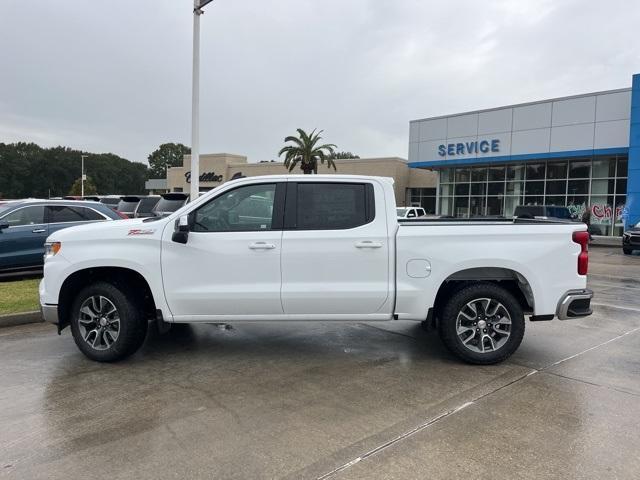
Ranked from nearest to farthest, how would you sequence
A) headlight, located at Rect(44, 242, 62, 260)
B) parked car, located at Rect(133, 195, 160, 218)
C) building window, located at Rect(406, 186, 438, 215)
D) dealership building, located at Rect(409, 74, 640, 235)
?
headlight, located at Rect(44, 242, 62, 260), parked car, located at Rect(133, 195, 160, 218), dealership building, located at Rect(409, 74, 640, 235), building window, located at Rect(406, 186, 438, 215)

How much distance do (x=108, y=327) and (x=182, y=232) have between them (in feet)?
4.43

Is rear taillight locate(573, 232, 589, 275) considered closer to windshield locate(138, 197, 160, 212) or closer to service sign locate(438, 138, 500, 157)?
windshield locate(138, 197, 160, 212)

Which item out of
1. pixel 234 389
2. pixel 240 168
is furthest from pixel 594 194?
pixel 240 168

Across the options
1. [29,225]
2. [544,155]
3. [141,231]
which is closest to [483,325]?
[141,231]

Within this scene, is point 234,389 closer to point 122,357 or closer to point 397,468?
point 122,357

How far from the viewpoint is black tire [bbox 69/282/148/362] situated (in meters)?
5.25

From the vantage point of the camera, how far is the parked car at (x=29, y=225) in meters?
9.74

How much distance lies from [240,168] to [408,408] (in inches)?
2083

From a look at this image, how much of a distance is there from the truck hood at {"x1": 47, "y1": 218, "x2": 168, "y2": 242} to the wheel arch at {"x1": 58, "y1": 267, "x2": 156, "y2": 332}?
35 centimetres

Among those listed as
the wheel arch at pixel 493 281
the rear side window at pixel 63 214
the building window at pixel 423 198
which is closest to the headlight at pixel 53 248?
the wheel arch at pixel 493 281

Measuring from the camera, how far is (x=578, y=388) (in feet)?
15.5

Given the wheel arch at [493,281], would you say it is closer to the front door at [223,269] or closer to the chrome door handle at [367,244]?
the chrome door handle at [367,244]

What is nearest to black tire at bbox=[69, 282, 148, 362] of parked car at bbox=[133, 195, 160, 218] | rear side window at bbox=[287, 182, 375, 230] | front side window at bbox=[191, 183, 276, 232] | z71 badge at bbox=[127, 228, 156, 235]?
z71 badge at bbox=[127, 228, 156, 235]

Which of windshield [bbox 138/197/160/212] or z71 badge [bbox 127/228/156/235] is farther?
windshield [bbox 138/197/160/212]
